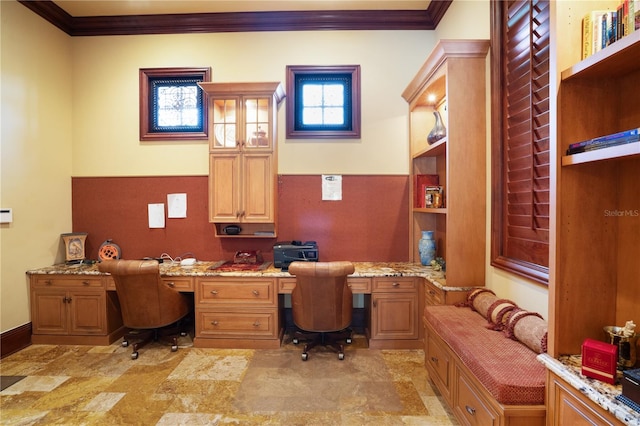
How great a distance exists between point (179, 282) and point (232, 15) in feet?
10.5

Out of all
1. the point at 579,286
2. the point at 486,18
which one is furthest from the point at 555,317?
the point at 486,18

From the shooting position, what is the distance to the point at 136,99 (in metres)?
3.52

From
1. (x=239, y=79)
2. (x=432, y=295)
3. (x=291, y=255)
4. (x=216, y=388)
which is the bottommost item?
(x=216, y=388)

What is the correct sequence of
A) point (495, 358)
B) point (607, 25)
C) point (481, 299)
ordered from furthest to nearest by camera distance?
point (481, 299) < point (495, 358) < point (607, 25)

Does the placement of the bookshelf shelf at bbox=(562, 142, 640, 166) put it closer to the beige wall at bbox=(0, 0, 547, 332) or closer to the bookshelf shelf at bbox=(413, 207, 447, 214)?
the bookshelf shelf at bbox=(413, 207, 447, 214)

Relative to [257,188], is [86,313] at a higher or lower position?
lower

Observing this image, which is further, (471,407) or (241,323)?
(241,323)

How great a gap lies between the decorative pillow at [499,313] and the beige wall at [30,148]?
447 centimetres

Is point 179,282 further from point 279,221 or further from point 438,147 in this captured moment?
point 438,147

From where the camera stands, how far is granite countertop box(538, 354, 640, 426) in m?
0.94

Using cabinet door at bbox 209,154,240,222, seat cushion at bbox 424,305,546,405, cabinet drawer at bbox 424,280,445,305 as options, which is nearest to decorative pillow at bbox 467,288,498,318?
seat cushion at bbox 424,305,546,405

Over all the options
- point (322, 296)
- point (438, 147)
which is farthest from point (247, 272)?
point (438, 147)

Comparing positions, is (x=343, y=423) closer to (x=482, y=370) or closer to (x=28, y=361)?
(x=482, y=370)

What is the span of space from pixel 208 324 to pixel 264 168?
179cm
